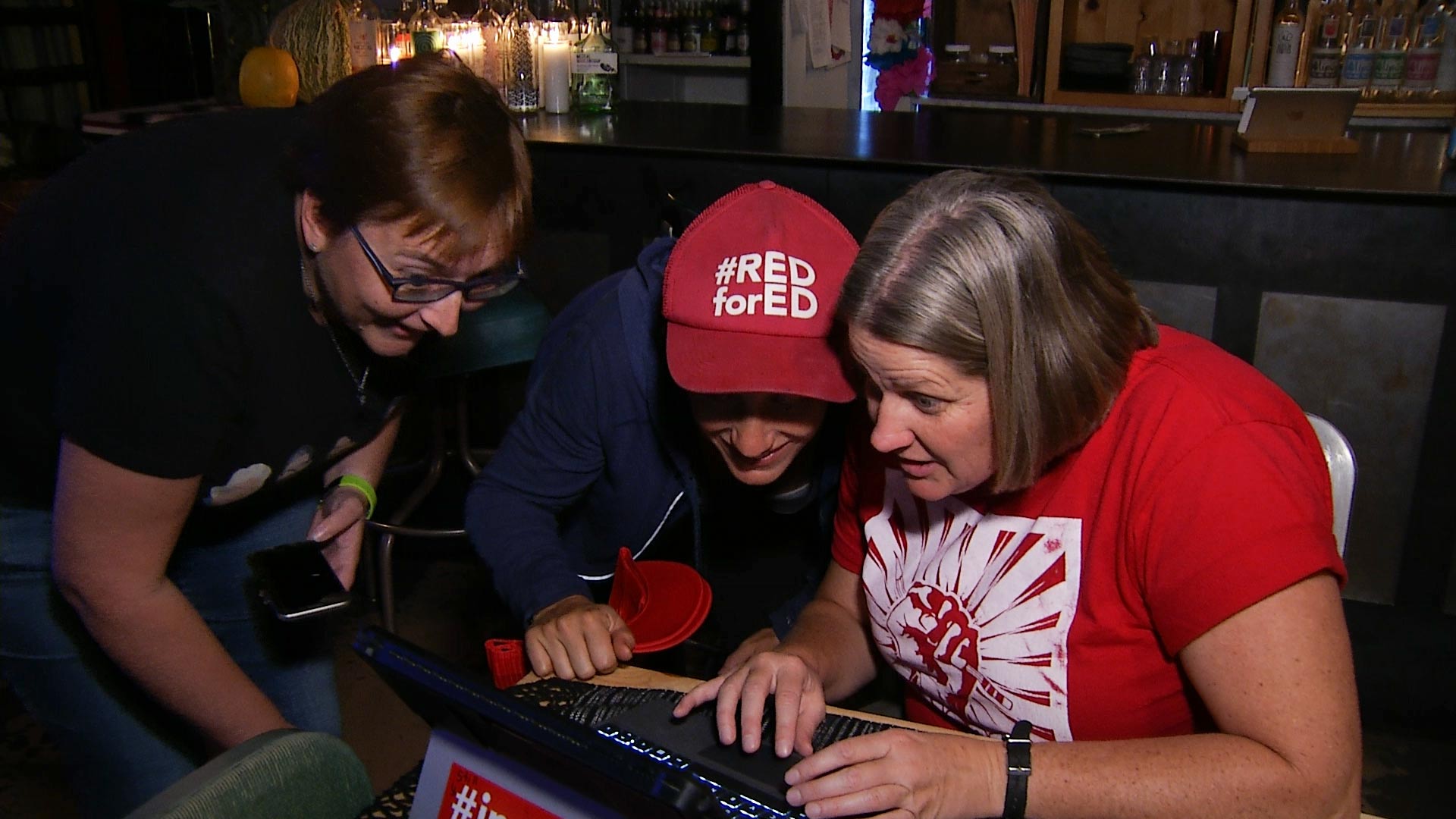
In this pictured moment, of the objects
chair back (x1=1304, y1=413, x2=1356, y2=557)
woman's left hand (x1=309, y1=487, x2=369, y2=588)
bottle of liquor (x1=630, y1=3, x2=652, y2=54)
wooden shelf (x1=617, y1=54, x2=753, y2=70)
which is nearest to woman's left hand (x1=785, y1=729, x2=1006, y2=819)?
chair back (x1=1304, y1=413, x2=1356, y2=557)

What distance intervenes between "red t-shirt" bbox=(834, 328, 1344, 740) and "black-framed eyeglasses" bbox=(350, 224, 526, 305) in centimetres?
48

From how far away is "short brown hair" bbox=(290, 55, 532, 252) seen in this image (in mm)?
1121

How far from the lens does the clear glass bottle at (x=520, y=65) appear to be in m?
3.31

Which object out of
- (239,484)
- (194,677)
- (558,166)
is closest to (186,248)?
(239,484)

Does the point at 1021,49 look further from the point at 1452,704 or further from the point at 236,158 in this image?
the point at 236,158

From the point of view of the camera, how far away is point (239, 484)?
1296 mm

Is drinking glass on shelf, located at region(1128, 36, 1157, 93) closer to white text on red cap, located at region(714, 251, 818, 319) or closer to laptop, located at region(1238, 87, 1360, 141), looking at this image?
laptop, located at region(1238, 87, 1360, 141)

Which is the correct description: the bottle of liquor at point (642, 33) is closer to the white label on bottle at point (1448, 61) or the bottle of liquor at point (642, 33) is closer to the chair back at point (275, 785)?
the white label on bottle at point (1448, 61)

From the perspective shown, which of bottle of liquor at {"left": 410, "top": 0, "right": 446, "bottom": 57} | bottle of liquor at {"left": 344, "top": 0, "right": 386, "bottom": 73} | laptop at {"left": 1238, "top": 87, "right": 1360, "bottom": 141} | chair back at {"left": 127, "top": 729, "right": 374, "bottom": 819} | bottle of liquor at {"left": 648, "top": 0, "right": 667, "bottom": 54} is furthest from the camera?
bottle of liquor at {"left": 648, "top": 0, "right": 667, "bottom": 54}

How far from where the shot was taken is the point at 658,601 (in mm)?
1277

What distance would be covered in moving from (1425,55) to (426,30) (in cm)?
313

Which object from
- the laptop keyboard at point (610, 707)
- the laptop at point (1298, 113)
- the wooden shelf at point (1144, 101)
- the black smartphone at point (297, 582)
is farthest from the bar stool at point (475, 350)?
the wooden shelf at point (1144, 101)

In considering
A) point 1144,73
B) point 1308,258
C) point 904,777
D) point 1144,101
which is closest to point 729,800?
point 904,777

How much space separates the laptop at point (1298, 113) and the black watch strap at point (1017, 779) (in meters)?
2.00
